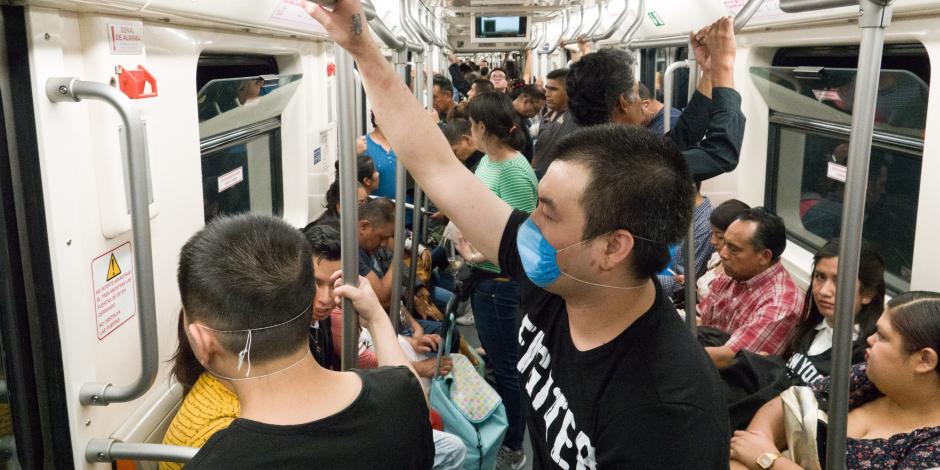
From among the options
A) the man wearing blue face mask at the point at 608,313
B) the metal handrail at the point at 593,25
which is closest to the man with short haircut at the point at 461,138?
the metal handrail at the point at 593,25

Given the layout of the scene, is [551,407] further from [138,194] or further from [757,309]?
[757,309]

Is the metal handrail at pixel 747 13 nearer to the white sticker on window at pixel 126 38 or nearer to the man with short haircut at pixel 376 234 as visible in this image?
the white sticker on window at pixel 126 38

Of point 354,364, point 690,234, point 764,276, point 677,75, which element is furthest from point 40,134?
point 677,75

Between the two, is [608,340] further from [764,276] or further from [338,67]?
[764,276]

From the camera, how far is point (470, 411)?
2.73 meters

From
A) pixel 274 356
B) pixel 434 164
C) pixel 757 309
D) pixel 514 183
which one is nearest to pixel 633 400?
pixel 274 356

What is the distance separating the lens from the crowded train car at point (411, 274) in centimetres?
133

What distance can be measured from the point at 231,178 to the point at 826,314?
253 cm

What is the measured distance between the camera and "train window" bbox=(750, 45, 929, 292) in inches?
118

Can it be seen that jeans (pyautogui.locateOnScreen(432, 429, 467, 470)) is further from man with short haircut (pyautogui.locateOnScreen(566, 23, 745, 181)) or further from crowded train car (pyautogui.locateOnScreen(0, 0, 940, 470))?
man with short haircut (pyautogui.locateOnScreen(566, 23, 745, 181))

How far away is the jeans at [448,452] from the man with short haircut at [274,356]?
3.01 feet

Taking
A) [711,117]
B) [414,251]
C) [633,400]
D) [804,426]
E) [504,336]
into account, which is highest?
[711,117]

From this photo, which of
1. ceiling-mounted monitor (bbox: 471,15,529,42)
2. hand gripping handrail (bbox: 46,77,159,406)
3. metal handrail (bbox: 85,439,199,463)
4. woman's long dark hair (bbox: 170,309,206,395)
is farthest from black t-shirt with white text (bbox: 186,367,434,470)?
ceiling-mounted monitor (bbox: 471,15,529,42)

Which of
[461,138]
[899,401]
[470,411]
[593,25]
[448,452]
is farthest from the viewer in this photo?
[593,25]
